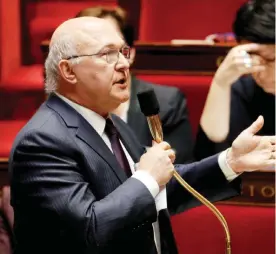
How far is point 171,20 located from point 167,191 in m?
0.94

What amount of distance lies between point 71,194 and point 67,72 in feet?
0.45

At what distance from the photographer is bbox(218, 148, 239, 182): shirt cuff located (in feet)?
2.34

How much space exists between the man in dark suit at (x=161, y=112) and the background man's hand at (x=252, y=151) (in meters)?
0.29

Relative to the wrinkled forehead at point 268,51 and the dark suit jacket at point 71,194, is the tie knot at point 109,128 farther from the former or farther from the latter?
the wrinkled forehead at point 268,51

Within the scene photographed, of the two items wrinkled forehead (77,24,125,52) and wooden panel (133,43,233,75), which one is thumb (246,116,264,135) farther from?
wooden panel (133,43,233,75)

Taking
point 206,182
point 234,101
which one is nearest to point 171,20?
point 234,101

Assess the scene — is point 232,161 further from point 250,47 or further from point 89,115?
point 250,47

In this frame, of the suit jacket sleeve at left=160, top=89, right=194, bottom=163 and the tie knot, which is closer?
the tie knot

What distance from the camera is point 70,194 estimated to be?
556 mm

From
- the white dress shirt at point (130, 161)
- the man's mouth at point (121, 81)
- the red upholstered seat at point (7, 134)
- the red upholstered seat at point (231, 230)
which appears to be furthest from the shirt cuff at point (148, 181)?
the red upholstered seat at point (7, 134)

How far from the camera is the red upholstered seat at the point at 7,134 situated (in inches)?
46.2

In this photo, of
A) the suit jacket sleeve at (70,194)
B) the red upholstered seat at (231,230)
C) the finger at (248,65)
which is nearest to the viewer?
the suit jacket sleeve at (70,194)

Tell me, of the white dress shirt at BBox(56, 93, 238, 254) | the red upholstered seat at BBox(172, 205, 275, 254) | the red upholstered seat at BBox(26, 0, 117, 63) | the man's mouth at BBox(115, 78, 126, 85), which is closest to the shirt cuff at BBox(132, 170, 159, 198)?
the white dress shirt at BBox(56, 93, 238, 254)

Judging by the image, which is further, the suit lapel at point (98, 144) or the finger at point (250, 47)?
the finger at point (250, 47)
